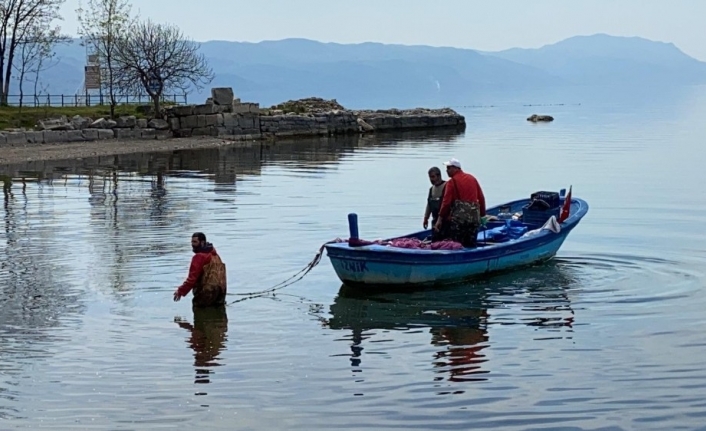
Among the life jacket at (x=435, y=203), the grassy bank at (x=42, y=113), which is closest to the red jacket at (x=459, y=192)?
the life jacket at (x=435, y=203)

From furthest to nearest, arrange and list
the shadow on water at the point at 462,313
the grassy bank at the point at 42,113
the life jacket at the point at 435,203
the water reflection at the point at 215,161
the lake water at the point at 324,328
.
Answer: the grassy bank at the point at 42,113 → the water reflection at the point at 215,161 → the life jacket at the point at 435,203 → the shadow on water at the point at 462,313 → the lake water at the point at 324,328

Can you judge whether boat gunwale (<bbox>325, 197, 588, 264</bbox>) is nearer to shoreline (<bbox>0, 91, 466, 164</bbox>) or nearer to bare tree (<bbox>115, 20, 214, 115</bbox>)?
shoreline (<bbox>0, 91, 466, 164</bbox>)

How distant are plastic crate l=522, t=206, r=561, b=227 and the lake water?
0.71 m

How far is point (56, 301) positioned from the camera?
13477mm

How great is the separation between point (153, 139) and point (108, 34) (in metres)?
6.56

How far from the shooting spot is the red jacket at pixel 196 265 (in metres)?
12.6

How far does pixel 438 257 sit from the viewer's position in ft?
45.0

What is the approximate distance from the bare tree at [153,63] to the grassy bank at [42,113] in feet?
4.14

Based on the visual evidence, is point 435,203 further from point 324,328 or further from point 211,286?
point 211,286

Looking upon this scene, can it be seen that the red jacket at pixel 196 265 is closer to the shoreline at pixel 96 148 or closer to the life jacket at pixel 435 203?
the life jacket at pixel 435 203

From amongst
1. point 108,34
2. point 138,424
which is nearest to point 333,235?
point 138,424

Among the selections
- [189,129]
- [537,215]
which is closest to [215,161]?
[189,129]

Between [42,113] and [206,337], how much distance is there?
33915 mm

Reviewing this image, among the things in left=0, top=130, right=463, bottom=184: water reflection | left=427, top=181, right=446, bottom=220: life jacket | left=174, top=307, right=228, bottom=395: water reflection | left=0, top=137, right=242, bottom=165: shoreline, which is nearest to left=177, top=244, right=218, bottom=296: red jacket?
left=174, top=307, right=228, bottom=395: water reflection
